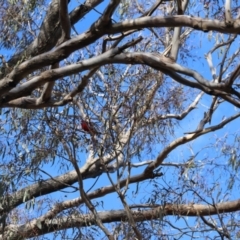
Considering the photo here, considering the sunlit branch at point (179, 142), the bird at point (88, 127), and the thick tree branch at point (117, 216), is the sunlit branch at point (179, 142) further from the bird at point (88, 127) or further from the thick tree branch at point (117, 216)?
the bird at point (88, 127)

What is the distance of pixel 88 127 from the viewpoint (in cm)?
504

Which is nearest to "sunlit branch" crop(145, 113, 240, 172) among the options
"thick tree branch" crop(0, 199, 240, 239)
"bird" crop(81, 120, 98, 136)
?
"thick tree branch" crop(0, 199, 240, 239)

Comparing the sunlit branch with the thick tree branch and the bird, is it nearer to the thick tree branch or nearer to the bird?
the thick tree branch

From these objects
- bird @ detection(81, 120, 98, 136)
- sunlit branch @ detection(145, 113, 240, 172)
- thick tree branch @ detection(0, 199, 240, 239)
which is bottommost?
thick tree branch @ detection(0, 199, 240, 239)

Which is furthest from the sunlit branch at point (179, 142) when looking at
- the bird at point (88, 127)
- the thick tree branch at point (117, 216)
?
the bird at point (88, 127)

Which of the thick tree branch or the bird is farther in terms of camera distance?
the thick tree branch

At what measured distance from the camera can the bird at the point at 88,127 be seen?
16.5 ft

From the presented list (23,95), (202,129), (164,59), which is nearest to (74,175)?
(202,129)

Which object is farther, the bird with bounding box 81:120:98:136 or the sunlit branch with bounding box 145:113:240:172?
the sunlit branch with bounding box 145:113:240:172

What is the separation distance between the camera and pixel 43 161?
530 cm

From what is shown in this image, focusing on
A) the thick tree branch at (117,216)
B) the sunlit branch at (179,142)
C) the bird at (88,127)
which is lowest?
the thick tree branch at (117,216)

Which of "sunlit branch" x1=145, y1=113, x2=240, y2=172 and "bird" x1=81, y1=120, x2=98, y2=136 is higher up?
"sunlit branch" x1=145, y1=113, x2=240, y2=172

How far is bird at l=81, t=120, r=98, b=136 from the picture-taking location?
504cm

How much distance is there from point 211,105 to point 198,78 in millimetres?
2099
